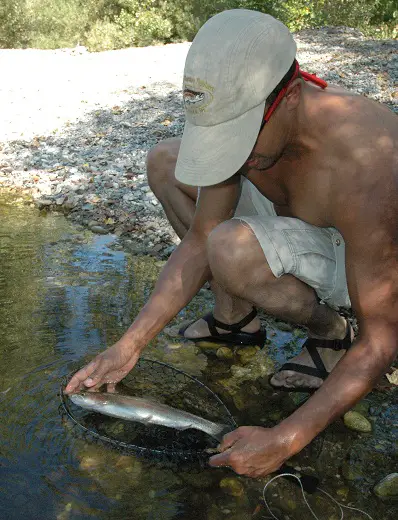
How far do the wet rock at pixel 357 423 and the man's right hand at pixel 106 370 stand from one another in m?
1.00

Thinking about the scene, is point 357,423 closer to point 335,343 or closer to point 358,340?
point 335,343

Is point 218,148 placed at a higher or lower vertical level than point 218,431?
higher

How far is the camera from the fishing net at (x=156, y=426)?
8.91 ft

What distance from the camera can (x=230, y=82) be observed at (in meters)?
2.24

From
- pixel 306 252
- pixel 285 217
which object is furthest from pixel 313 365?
pixel 285 217

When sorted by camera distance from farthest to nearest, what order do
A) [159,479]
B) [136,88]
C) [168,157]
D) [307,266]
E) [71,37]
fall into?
1. [71,37]
2. [136,88]
3. [168,157]
4. [307,266]
5. [159,479]

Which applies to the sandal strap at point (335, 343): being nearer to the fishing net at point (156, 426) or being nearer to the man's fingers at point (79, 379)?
the fishing net at point (156, 426)

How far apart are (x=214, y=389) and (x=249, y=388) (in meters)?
0.18

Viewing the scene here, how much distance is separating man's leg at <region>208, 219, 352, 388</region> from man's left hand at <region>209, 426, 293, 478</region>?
805 mm

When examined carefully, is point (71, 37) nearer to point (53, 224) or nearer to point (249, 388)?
point (53, 224)

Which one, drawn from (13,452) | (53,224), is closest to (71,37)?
(53,224)

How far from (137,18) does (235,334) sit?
17.7 metres

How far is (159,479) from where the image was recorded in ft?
8.69

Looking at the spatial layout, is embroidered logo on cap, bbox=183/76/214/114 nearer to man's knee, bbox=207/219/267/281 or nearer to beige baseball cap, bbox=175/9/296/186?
beige baseball cap, bbox=175/9/296/186
